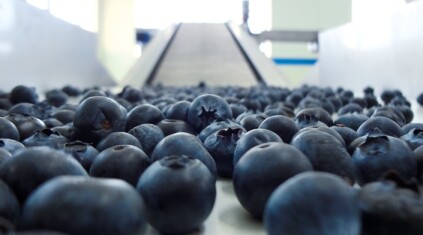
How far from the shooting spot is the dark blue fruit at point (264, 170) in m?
0.82

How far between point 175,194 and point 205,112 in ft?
2.70

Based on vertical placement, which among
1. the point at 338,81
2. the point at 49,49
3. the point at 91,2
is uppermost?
the point at 91,2

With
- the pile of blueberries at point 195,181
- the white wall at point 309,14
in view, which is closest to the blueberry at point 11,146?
the pile of blueberries at point 195,181

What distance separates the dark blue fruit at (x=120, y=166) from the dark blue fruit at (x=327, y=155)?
13.6 inches

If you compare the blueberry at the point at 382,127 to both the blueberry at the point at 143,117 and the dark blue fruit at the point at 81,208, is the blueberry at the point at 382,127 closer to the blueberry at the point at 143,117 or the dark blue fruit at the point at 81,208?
the blueberry at the point at 143,117

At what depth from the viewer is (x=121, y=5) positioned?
1176 cm

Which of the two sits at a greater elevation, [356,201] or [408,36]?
[408,36]

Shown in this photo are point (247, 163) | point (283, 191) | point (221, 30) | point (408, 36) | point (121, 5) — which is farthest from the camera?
point (121, 5)

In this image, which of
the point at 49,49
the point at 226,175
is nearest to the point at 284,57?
the point at 49,49

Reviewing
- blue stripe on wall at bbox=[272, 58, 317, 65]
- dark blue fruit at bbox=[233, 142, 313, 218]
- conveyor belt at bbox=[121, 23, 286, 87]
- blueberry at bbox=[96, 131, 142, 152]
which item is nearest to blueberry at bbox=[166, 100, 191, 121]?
blueberry at bbox=[96, 131, 142, 152]

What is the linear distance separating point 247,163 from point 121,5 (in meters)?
11.5

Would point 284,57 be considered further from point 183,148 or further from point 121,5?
point 183,148

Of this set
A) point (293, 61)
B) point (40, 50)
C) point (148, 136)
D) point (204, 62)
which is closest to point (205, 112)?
point (148, 136)

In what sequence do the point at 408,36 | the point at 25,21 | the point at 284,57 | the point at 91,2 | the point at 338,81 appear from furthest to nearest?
the point at 284,57 < the point at 91,2 < the point at 338,81 < the point at 25,21 < the point at 408,36
